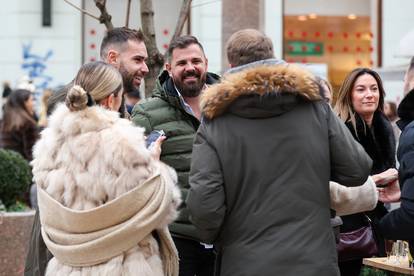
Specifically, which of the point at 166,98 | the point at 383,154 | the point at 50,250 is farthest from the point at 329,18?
the point at 50,250

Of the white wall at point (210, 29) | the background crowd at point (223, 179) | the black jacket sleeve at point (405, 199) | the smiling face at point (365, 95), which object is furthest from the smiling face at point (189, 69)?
the white wall at point (210, 29)

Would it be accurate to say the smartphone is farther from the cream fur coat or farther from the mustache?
the mustache

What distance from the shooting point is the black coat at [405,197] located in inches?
238

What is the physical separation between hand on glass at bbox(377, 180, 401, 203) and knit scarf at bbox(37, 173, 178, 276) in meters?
1.86

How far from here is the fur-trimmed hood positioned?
5.53 m

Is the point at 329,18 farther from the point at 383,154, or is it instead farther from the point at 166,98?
A: the point at 166,98

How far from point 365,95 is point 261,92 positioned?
2.80 m

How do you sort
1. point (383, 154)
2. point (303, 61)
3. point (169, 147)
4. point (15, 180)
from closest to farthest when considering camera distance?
point (169, 147)
point (383, 154)
point (15, 180)
point (303, 61)

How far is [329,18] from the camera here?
21.6 m

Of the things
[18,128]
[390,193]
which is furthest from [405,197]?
[18,128]

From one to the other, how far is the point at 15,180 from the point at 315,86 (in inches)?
228

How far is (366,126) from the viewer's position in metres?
8.07

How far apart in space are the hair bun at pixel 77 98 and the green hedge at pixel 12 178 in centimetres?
527

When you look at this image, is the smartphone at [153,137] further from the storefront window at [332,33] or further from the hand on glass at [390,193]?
the storefront window at [332,33]
